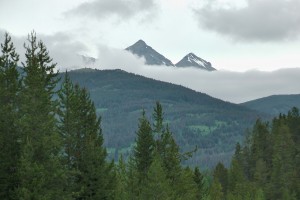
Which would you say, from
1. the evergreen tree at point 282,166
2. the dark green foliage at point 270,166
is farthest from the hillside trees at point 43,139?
the evergreen tree at point 282,166

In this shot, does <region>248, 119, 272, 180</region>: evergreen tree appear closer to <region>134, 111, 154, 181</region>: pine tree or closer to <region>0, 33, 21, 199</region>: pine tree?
<region>134, 111, 154, 181</region>: pine tree

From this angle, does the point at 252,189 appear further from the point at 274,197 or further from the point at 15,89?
the point at 15,89

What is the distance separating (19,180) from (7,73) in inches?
351

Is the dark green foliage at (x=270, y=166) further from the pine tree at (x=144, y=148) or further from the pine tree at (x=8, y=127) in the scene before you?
the pine tree at (x=8, y=127)

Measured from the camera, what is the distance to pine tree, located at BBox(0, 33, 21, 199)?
34.3 meters

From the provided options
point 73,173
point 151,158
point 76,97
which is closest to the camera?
point 73,173

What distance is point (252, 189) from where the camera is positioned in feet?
291

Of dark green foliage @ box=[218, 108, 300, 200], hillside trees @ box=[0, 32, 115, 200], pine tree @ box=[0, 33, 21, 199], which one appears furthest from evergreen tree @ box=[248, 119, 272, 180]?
pine tree @ box=[0, 33, 21, 199]

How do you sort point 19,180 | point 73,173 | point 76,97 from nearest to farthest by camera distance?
point 19,180 < point 73,173 < point 76,97

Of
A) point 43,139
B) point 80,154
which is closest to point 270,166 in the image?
point 80,154

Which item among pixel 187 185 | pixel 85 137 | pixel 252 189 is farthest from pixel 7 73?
pixel 252 189

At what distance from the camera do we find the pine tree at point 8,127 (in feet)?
113

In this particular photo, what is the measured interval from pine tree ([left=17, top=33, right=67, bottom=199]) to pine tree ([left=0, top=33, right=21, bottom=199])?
819 millimetres

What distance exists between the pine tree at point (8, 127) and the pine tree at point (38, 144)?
819 mm
